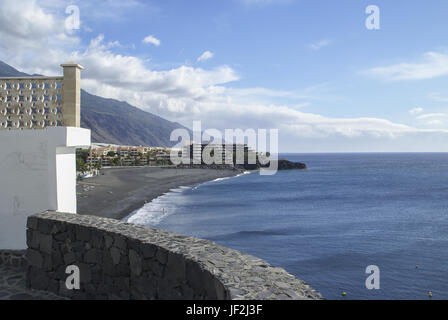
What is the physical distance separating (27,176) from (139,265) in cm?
344

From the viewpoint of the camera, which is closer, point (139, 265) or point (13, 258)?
point (139, 265)

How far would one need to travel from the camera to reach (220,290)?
3764 millimetres

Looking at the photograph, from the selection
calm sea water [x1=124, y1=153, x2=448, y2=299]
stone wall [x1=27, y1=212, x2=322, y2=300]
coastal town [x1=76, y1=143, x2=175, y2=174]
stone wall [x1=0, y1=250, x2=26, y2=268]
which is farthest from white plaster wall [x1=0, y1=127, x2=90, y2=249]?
coastal town [x1=76, y1=143, x2=175, y2=174]

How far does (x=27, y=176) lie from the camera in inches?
278

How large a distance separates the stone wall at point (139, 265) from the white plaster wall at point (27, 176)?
0.71 metres

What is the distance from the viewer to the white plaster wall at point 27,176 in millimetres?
7004

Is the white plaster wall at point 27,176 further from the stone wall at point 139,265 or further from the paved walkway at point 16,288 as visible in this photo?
the stone wall at point 139,265

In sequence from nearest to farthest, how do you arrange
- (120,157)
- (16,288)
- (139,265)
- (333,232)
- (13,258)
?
(139,265) < (16,288) < (13,258) < (333,232) < (120,157)

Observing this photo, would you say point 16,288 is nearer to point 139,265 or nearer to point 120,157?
point 139,265

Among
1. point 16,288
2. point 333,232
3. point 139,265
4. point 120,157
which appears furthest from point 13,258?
point 120,157
